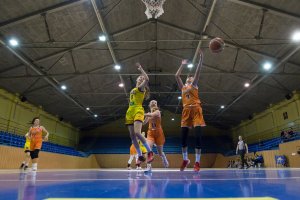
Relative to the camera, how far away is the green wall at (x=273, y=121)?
66.8 ft

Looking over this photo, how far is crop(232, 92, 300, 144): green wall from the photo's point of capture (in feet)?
66.8

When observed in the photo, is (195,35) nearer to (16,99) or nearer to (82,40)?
(82,40)

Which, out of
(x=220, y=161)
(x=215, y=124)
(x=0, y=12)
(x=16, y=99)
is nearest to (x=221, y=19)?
(x=0, y=12)

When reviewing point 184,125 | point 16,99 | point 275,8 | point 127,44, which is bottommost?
point 184,125

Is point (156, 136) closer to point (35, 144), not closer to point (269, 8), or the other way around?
point (35, 144)

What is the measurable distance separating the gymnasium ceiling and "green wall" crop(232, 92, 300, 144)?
1.14 metres

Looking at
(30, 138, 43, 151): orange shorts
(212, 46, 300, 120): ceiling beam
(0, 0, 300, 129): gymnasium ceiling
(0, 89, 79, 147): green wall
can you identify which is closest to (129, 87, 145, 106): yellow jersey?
(30, 138, 43, 151): orange shorts

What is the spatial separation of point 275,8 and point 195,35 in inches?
186

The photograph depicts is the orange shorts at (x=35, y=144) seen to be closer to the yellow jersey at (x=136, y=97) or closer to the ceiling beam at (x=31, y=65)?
the yellow jersey at (x=136, y=97)

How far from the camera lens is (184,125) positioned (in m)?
5.62

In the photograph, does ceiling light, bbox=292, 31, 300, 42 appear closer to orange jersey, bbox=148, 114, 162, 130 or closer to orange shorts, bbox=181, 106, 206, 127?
orange jersey, bbox=148, 114, 162, 130

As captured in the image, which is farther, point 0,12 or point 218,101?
point 218,101


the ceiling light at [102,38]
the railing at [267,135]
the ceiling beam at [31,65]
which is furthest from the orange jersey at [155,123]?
the railing at [267,135]

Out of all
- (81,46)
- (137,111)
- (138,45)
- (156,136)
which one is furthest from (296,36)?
(81,46)
